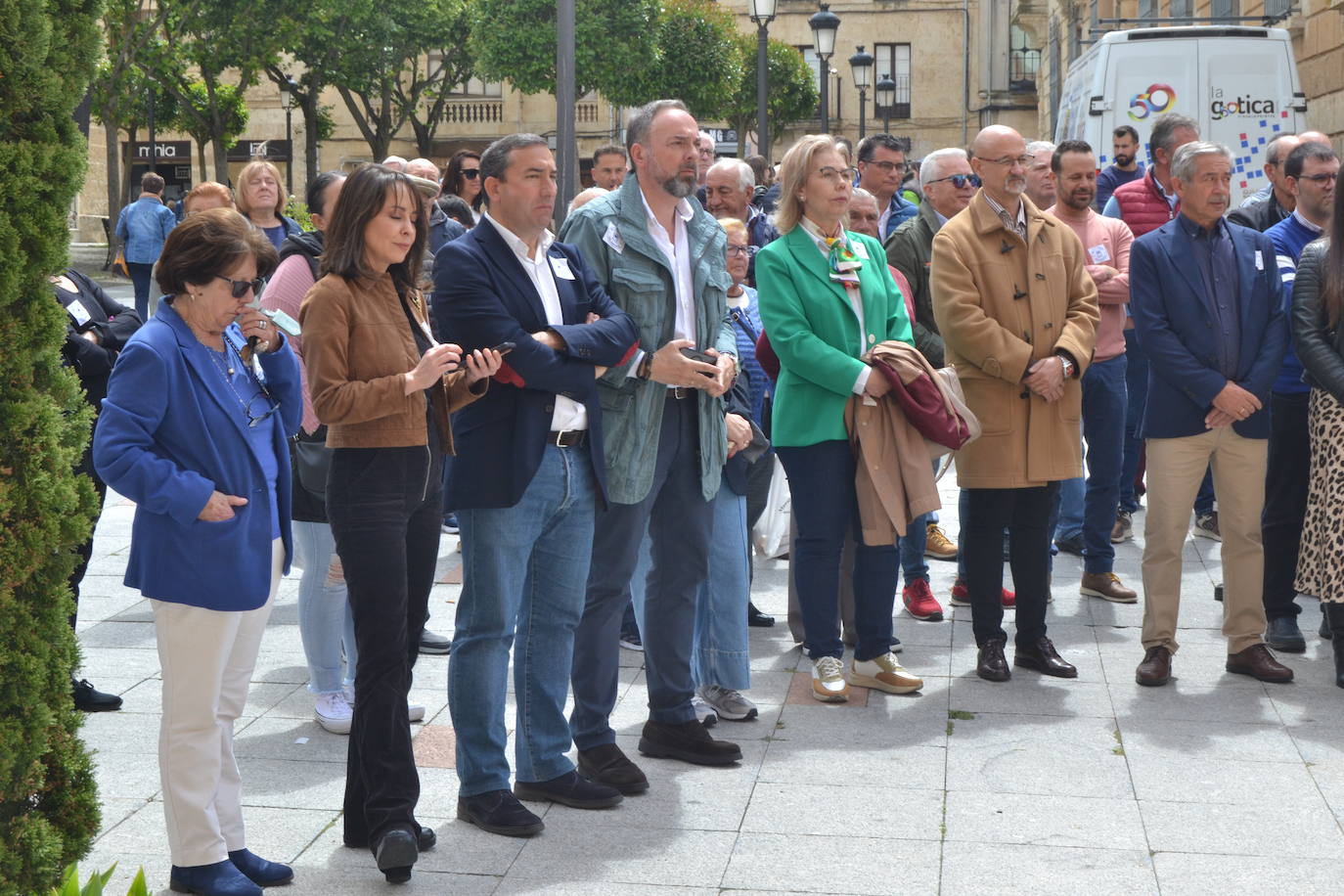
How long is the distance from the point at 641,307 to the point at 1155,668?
2.75m

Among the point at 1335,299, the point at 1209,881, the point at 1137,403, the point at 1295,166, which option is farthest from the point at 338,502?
the point at 1137,403

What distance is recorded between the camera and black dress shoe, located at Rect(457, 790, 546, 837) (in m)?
4.82

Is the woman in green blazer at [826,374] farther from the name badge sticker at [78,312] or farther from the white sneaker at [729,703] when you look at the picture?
the name badge sticker at [78,312]

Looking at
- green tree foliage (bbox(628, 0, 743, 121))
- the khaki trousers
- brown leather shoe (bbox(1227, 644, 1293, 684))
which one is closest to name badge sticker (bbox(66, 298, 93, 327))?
the khaki trousers

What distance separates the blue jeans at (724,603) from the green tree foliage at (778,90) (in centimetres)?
4206

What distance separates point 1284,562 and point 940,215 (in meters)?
2.27

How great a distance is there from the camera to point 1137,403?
371 inches

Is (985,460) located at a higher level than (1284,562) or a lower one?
higher

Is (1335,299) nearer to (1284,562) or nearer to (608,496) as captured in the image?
(1284,562)

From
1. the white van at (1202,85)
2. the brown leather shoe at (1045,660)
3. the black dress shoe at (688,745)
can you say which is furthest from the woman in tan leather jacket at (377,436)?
the white van at (1202,85)

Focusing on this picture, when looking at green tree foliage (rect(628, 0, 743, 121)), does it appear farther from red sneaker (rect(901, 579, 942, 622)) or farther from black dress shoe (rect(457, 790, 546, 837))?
black dress shoe (rect(457, 790, 546, 837))

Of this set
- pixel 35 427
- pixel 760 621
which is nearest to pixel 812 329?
pixel 760 621

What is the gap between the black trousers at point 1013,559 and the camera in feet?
22.2

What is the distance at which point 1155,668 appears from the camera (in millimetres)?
6566
